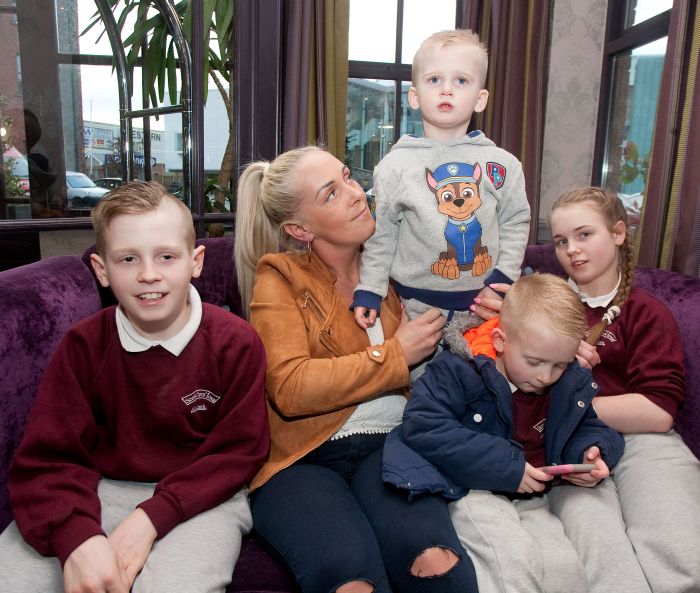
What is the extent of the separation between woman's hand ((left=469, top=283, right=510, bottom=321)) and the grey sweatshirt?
4cm

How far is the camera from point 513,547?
1.23m

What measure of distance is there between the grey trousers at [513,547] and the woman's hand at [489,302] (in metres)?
0.43

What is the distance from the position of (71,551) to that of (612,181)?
3.19m

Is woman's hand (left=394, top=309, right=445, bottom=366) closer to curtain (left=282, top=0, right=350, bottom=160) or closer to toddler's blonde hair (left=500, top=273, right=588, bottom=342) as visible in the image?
toddler's blonde hair (left=500, top=273, right=588, bottom=342)

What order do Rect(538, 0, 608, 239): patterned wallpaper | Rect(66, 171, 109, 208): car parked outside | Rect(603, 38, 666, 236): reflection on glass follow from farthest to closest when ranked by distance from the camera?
Rect(538, 0, 608, 239): patterned wallpaper < Rect(603, 38, 666, 236): reflection on glass < Rect(66, 171, 109, 208): car parked outside

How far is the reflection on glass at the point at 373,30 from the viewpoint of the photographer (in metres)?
3.39

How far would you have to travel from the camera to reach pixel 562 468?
131cm

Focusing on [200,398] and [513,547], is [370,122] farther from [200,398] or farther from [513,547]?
[513,547]

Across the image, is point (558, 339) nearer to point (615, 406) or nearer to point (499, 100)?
point (615, 406)

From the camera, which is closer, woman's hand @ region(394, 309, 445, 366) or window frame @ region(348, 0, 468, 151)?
woman's hand @ region(394, 309, 445, 366)

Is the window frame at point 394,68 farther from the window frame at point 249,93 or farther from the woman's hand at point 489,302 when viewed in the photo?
the woman's hand at point 489,302

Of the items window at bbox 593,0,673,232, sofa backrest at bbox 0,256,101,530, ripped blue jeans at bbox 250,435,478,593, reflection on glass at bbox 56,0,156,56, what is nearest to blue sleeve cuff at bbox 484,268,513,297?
ripped blue jeans at bbox 250,435,478,593

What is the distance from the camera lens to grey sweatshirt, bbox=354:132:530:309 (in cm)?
160

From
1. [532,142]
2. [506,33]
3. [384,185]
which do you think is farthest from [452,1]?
[384,185]
